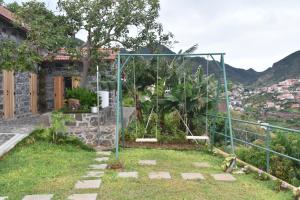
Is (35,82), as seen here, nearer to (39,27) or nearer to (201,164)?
(39,27)

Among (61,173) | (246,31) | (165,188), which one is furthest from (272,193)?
(246,31)

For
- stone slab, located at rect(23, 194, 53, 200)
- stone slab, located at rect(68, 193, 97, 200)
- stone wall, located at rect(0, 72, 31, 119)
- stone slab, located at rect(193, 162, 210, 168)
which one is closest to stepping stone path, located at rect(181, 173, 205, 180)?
stone slab, located at rect(193, 162, 210, 168)

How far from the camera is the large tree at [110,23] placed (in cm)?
1412

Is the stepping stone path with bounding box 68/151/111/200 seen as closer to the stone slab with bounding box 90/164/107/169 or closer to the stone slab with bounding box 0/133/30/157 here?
the stone slab with bounding box 90/164/107/169

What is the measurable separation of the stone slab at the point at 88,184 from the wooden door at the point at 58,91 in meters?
12.0

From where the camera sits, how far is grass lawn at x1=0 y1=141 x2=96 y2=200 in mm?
5750

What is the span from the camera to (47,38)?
12.5m

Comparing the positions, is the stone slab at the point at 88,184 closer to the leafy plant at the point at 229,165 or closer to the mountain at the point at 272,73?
the leafy plant at the point at 229,165

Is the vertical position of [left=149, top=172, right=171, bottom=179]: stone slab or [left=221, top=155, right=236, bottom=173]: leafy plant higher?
[left=221, top=155, right=236, bottom=173]: leafy plant

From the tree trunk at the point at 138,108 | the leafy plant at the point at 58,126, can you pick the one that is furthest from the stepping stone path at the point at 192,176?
the tree trunk at the point at 138,108

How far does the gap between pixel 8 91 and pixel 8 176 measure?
303 inches

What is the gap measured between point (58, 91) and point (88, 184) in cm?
1232

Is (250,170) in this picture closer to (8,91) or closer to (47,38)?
(47,38)

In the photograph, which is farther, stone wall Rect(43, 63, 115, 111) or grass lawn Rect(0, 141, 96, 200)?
stone wall Rect(43, 63, 115, 111)
